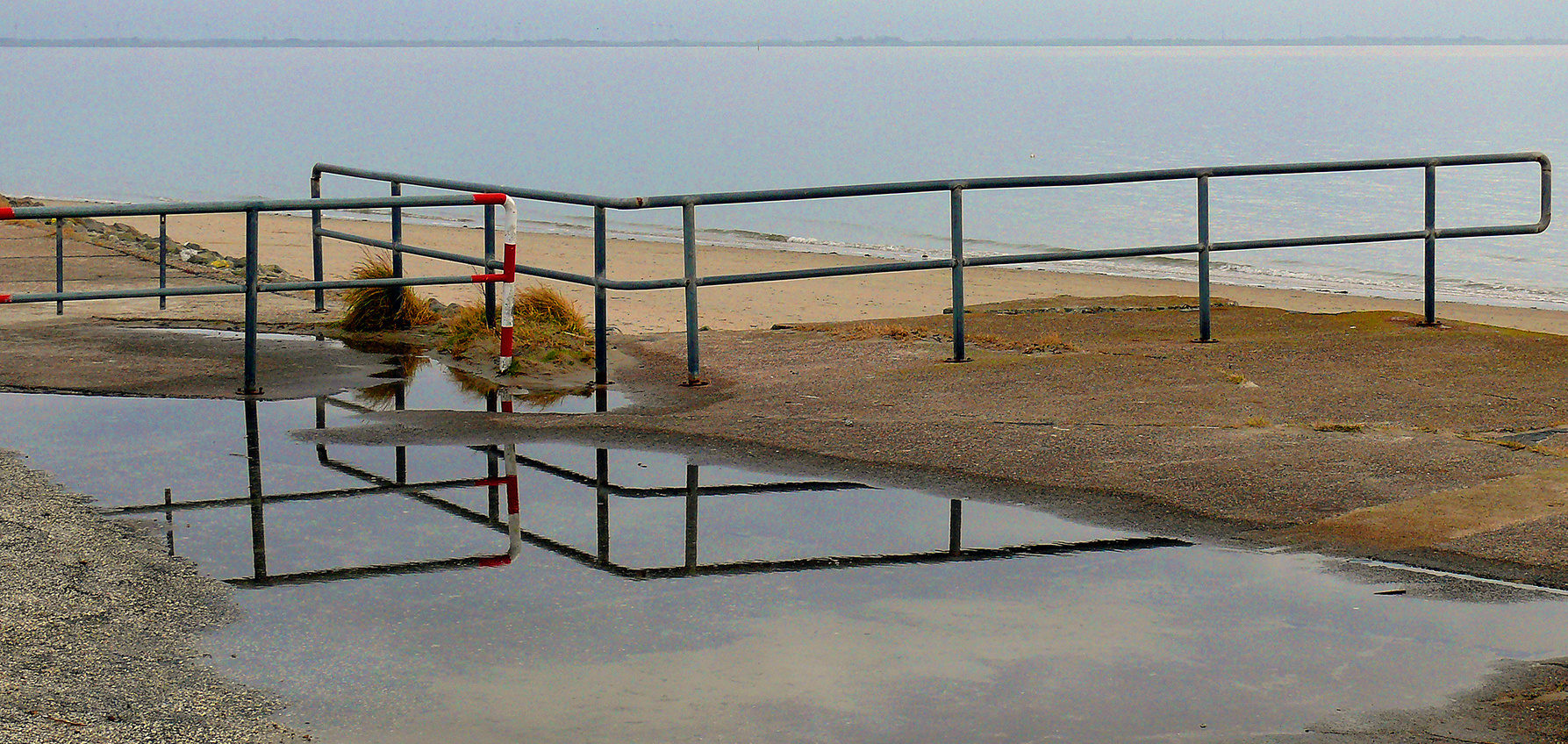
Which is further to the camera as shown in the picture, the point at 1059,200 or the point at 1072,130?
the point at 1072,130

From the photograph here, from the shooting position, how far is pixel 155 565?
219 inches

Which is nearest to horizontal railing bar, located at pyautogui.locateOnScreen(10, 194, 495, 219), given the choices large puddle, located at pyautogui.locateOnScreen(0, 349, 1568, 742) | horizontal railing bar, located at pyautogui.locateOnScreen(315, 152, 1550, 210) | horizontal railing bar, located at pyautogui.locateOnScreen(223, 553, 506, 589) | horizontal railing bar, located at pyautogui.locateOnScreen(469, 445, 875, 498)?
horizontal railing bar, located at pyautogui.locateOnScreen(315, 152, 1550, 210)

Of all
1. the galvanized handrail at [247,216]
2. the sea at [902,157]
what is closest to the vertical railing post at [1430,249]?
the galvanized handrail at [247,216]

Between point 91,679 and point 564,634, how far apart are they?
132cm

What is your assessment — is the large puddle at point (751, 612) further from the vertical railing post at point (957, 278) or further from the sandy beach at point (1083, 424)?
the vertical railing post at point (957, 278)

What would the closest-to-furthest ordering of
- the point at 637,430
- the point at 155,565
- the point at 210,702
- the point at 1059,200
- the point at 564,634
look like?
the point at 210,702 → the point at 564,634 → the point at 155,565 → the point at 637,430 → the point at 1059,200

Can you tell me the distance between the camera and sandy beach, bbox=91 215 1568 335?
704 inches

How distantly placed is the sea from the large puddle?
1932 cm

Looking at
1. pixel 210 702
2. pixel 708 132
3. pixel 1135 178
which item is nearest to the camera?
pixel 210 702

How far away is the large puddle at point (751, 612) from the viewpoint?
4.36m

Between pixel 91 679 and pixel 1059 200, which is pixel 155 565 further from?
pixel 1059 200

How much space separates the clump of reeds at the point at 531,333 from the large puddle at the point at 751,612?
2.73 metres

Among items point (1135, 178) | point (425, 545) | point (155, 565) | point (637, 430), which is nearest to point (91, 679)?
point (155, 565)

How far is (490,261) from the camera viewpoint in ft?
33.3
